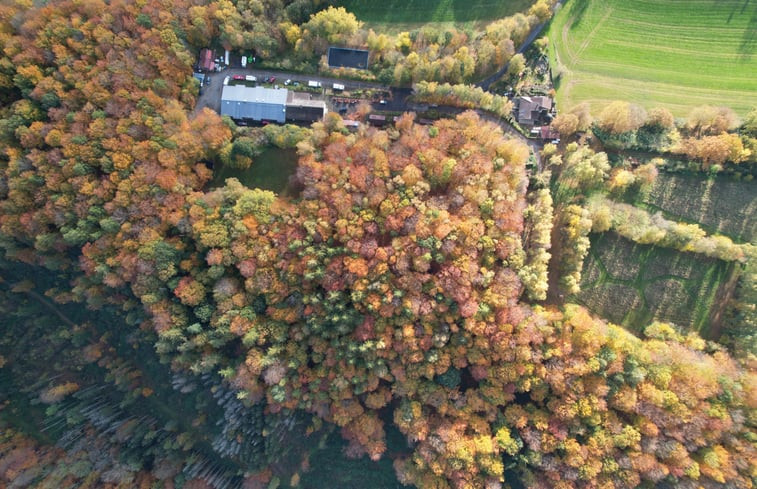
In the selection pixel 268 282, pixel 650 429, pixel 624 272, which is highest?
pixel 624 272

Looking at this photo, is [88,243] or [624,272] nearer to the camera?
[88,243]

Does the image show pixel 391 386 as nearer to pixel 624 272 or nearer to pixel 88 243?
pixel 624 272

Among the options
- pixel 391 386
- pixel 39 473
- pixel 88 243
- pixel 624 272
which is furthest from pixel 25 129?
pixel 624 272

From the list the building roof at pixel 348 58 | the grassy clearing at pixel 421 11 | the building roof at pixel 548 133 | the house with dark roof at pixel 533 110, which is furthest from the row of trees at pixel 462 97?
the grassy clearing at pixel 421 11

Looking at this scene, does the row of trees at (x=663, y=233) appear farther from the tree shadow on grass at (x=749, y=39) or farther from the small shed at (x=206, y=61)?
the small shed at (x=206, y=61)

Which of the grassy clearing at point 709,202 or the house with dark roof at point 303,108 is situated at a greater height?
the house with dark roof at point 303,108

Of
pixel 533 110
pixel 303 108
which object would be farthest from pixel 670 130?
pixel 303 108

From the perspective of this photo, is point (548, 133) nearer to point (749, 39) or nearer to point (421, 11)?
point (421, 11)
